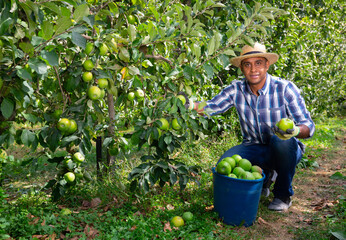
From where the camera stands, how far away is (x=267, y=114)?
2789 mm

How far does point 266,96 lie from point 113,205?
5.50 feet

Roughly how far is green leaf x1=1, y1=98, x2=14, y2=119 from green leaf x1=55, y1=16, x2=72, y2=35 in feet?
1.82

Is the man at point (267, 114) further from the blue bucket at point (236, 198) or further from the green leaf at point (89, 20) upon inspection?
the green leaf at point (89, 20)

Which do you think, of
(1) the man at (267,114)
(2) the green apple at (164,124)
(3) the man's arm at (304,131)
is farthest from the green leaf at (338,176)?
(2) the green apple at (164,124)

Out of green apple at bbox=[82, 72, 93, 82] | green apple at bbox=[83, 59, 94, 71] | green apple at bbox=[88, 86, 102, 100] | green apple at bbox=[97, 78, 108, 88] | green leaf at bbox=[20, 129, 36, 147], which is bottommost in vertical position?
green leaf at bbox=[20, 129, 36, 147]

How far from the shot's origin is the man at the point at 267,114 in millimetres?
2635

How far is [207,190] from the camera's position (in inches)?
119

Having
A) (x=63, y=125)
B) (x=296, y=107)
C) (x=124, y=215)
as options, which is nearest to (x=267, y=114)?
(x=296, y=107)

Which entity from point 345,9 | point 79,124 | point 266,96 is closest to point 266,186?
point 266,96

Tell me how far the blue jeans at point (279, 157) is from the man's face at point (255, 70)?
531 mm

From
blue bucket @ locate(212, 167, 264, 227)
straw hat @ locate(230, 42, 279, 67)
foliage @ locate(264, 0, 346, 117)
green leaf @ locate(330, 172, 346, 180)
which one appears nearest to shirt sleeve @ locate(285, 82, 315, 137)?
straw hat @ locate(230, 42, 279, 67)

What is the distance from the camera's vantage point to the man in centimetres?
263

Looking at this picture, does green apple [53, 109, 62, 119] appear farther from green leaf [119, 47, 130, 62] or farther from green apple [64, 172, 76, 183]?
green leaf [119, 47, 130, 62]

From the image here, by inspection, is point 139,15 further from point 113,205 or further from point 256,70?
point 113,205
